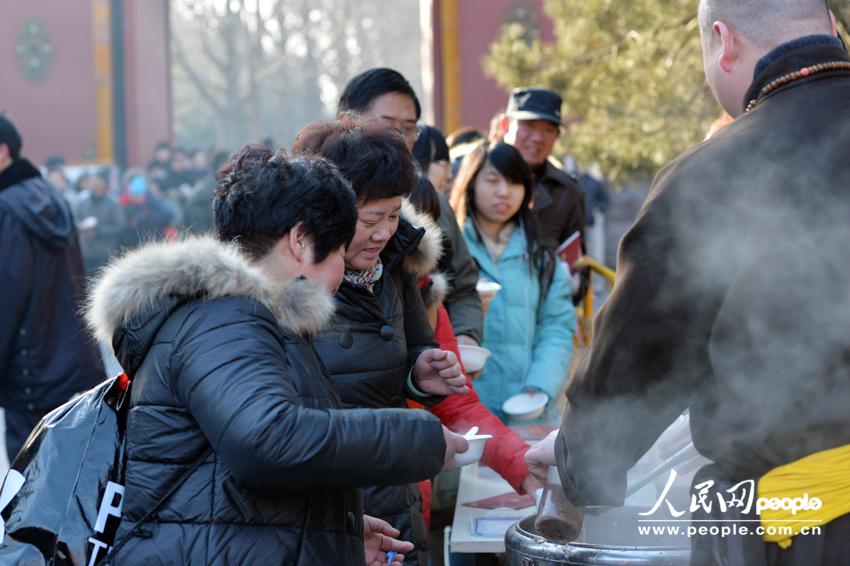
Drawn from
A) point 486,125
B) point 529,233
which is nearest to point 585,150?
point 529,233

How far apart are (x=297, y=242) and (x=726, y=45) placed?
83 cm

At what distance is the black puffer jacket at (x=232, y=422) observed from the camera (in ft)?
6.20

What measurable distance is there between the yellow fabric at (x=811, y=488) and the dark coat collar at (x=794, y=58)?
0.62 metres

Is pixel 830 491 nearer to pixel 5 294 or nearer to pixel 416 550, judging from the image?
pixel 416 550

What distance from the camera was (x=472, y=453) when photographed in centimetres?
240

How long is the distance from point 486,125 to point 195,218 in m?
6.09

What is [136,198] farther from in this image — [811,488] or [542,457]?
[811,488]

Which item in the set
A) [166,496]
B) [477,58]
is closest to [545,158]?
[166,496]

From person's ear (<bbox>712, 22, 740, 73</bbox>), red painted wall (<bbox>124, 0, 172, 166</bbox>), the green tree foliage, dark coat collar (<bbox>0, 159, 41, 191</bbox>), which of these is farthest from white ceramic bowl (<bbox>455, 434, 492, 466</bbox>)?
red painted wall (<bbox>124, 0, 172, 166</bbox>)

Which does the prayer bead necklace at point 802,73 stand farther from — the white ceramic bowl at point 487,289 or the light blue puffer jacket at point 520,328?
the light blue puffer jacket at point 520,328

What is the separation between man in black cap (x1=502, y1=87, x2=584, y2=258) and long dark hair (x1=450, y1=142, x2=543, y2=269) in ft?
3.42

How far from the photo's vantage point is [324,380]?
213 centimetres

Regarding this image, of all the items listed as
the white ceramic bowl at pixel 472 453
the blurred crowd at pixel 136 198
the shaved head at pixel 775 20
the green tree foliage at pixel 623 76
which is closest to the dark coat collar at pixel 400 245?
the white ceramic bowl at pixel 472 453

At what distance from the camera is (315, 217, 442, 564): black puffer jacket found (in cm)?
269
